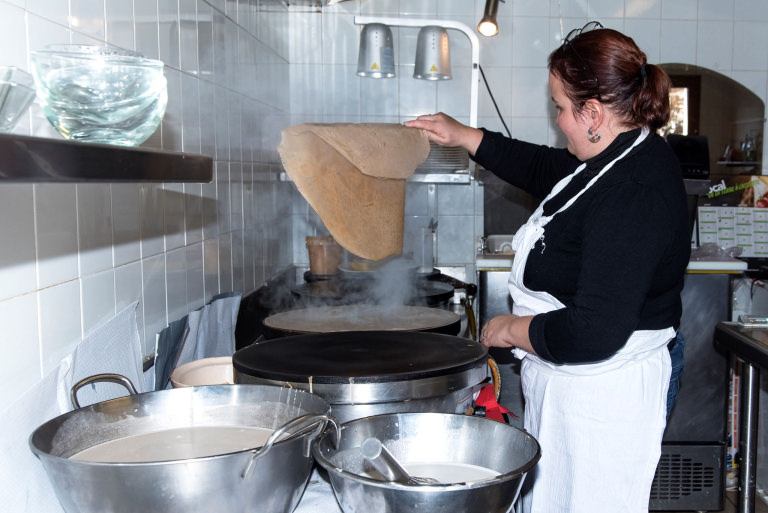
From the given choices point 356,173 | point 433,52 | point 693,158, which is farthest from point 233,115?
point 693,158

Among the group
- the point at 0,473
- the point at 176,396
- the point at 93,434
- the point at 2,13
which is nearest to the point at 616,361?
the point at 176,396

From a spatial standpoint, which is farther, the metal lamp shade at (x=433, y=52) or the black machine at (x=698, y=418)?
the metal lamp shade at (x=433, y=52)

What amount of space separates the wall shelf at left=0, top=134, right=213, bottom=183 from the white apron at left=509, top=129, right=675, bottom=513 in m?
1.00

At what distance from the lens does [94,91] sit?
2.82ft

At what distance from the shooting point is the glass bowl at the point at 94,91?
841mm

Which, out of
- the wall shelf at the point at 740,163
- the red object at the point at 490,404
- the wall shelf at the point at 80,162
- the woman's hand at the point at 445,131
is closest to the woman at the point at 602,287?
the red object at the point at 490,404

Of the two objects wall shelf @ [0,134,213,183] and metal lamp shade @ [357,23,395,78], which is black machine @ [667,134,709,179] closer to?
metal lamp shade @ [357,23,395,78]

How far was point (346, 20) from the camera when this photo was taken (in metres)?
3.88

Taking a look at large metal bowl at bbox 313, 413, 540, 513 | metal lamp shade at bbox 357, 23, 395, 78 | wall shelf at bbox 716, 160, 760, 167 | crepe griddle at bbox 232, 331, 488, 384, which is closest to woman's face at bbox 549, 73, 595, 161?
crepe griddle at bbox 232, 331, 488, 384

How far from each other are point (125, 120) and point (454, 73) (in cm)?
320

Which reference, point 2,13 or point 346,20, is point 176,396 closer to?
point 2,13

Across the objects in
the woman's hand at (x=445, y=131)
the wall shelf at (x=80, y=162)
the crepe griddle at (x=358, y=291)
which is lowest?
the crepe griddle at (x=358, y=291)

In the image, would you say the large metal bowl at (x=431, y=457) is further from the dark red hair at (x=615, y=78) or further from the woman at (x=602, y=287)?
the dark red hair at (x=615, y=78)

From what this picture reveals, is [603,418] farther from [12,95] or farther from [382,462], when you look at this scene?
[12,95]
